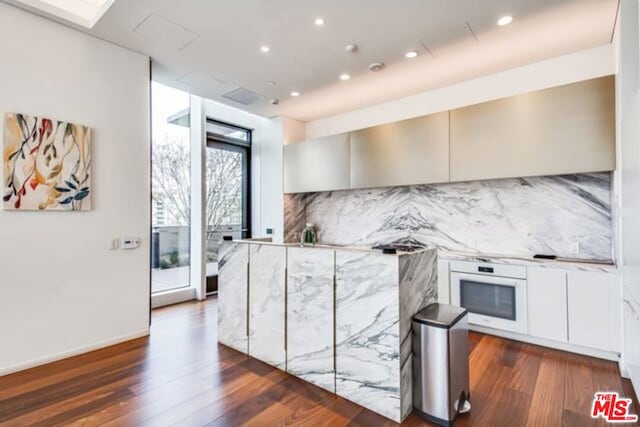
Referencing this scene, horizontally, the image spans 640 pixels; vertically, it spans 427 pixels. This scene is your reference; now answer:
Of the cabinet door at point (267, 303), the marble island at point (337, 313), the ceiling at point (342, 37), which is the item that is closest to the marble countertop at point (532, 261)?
the marble island at point (337, 313)

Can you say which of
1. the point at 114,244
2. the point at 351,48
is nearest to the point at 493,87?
the point at 351,48

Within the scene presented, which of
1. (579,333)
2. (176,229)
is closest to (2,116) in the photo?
(176,229)

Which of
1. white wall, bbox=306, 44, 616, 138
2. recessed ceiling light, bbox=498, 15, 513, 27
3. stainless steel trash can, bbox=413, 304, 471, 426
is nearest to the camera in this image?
stainless steel trash can, bbox=413, 304, 471, 426

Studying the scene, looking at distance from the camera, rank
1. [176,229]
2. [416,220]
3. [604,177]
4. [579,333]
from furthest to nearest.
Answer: [176,229] < [416,220] < [604,177] < [579,333]

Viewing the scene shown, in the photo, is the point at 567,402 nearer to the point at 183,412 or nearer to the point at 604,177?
the point at 604,177

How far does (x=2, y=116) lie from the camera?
2609 millimetres

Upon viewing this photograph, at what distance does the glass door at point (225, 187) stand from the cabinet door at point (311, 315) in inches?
110

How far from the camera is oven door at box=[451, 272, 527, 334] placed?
3.14 meters

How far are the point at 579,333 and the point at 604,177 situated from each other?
153 centimetres

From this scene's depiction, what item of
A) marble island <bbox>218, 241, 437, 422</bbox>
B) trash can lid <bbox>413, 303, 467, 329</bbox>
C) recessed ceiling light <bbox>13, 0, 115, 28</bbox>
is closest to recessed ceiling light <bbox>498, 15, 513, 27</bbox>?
marble island <bbox>218, 241, 437, 422</bbox>

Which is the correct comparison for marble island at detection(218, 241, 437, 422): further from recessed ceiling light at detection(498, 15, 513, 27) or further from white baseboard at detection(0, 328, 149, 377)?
recessed ceiling light at detection(498, 15, 513, 27)

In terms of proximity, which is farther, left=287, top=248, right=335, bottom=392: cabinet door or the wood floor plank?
left=287, top=248, right=335, bottom=392: cabinet door

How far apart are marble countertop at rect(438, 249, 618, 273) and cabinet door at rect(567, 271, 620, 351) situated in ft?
0.19

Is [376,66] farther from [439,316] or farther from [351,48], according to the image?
[439,316]
